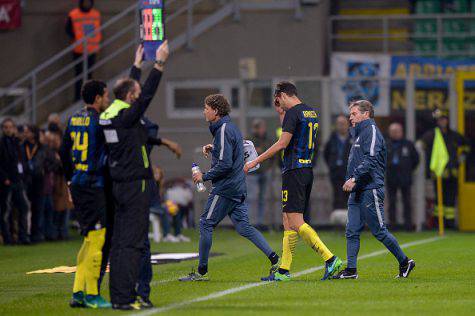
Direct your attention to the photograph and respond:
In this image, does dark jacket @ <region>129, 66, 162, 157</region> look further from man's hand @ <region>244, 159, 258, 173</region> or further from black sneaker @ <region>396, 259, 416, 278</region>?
black sneaker @ <region>396, 259, 416, 278</region>

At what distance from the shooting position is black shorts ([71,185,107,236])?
10711mm

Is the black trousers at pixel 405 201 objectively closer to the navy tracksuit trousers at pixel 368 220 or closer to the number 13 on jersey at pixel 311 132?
the navy tracksuit trousers at pixel 368 220

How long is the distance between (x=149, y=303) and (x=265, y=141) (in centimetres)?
1239

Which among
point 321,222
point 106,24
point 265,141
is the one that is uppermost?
point 106,24

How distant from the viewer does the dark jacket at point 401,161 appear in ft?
73.7

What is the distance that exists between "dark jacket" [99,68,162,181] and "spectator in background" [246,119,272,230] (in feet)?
40.0

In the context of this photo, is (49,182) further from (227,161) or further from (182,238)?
(227,161)

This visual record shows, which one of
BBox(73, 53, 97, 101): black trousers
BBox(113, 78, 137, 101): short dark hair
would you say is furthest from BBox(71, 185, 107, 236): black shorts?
BBox(73, 53, 97, 101): black trousers

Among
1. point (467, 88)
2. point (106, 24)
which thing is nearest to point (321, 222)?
point (467, 88)

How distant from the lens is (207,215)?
525 inches

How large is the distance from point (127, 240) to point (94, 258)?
1.59 ft

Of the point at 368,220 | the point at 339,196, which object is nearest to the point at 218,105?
the point at 368,220

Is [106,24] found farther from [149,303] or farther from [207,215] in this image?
[149,303]

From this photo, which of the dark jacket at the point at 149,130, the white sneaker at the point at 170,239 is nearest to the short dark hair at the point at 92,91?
the dark jacket at the point at 149,130
